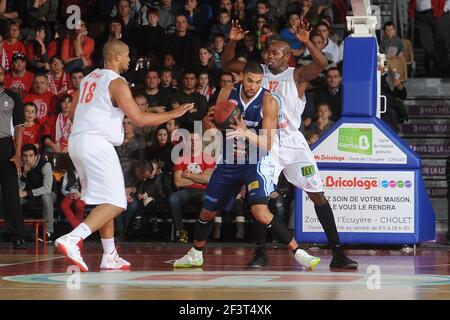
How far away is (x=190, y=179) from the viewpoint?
1697cm

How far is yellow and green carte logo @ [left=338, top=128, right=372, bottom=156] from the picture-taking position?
14.9 meters

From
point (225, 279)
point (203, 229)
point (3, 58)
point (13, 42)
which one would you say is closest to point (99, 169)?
point (203, 229)

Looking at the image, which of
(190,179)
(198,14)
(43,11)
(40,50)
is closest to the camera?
(190,179)

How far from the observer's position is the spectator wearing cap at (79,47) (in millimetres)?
19891

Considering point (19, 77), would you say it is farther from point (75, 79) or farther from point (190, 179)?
point (190, 179)

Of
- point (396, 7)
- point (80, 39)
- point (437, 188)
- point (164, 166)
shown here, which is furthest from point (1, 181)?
point (396, 7)

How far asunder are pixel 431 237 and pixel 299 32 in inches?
151

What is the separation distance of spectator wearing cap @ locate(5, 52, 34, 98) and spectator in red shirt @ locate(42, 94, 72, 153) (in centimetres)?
96

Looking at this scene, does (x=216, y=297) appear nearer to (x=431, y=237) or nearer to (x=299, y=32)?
(x=299, y=32)

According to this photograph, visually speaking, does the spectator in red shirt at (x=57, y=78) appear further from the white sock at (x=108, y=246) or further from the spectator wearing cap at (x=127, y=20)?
the white sock at (x=108, y=246)

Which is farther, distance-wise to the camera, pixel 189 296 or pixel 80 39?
pixel 80 39

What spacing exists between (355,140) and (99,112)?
15.6 feet

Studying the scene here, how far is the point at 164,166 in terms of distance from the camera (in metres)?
17.5

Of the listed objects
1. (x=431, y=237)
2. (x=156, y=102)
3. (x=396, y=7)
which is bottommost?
(x=431, y=237)
